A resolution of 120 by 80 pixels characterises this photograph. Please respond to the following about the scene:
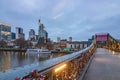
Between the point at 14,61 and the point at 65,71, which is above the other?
the point at 65,71

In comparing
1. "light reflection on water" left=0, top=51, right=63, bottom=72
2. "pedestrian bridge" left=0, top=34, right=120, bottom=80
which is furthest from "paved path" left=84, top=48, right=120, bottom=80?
"light reflection on water" left=0, top=51, right=63, bottom=72

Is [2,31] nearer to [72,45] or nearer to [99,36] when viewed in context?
[72,45]

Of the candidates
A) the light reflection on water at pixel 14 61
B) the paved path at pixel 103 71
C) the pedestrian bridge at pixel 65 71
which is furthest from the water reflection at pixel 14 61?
the pedestrian bridge at pixel 65 71

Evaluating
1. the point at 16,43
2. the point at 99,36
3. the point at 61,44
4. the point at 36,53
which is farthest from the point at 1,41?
the point at 99,36

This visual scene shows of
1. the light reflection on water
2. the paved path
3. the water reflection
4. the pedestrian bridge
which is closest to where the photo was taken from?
the pedestrian bridge

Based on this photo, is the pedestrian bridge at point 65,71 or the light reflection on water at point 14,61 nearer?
the pedestrian bridge at point 65,71

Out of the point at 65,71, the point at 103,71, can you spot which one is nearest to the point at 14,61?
the point at 103,71

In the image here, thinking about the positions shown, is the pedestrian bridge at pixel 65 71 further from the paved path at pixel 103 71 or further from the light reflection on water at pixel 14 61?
the light reflection on water at pixel 14 61

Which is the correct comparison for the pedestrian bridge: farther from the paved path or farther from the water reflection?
the water reflection

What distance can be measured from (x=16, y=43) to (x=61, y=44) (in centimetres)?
3613

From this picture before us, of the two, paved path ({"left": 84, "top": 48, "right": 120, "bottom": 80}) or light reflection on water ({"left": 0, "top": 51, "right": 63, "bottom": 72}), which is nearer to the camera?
paved path ({"left": 84, "top": 48, "right": 120, "bottom": 80})

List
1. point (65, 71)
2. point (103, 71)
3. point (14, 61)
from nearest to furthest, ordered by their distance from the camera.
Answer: point (65, 71), point (103, 71), point (14, 61)

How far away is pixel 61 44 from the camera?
172 meters

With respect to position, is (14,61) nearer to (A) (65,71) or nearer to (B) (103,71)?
(B) (103,71)
